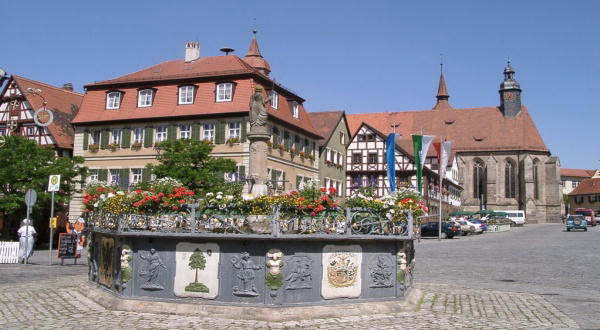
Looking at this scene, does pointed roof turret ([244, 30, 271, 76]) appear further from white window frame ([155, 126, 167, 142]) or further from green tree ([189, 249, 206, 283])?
green tree ([189, 249, 206, 283])

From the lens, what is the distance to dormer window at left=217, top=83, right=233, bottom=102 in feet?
124

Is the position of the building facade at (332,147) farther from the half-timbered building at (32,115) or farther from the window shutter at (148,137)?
the half-timbered building at (32,115)

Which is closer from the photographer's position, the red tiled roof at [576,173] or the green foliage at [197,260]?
the green foliage at [197,260]

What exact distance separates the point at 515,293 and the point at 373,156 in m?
42.4

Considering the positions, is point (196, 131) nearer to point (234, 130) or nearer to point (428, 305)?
point (234, 130)

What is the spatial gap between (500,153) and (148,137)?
55822 millimetres

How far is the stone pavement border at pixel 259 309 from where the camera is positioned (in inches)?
383

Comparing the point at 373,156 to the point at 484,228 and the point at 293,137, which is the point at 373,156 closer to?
the point at 484,228

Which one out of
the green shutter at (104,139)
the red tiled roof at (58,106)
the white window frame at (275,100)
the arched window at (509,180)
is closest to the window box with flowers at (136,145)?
the green shutter at (104,139)

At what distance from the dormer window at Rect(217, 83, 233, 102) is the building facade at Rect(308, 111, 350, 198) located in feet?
35.2

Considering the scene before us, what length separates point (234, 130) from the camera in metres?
37.3

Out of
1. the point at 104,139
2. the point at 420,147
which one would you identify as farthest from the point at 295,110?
the point at 104,139

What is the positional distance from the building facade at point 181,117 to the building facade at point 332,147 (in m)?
4.62

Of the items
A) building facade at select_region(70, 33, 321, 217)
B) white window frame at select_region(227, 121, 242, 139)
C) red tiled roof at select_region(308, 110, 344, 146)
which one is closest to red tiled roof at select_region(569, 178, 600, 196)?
red tiled roof at select_region(308, 110, 344, 146)
